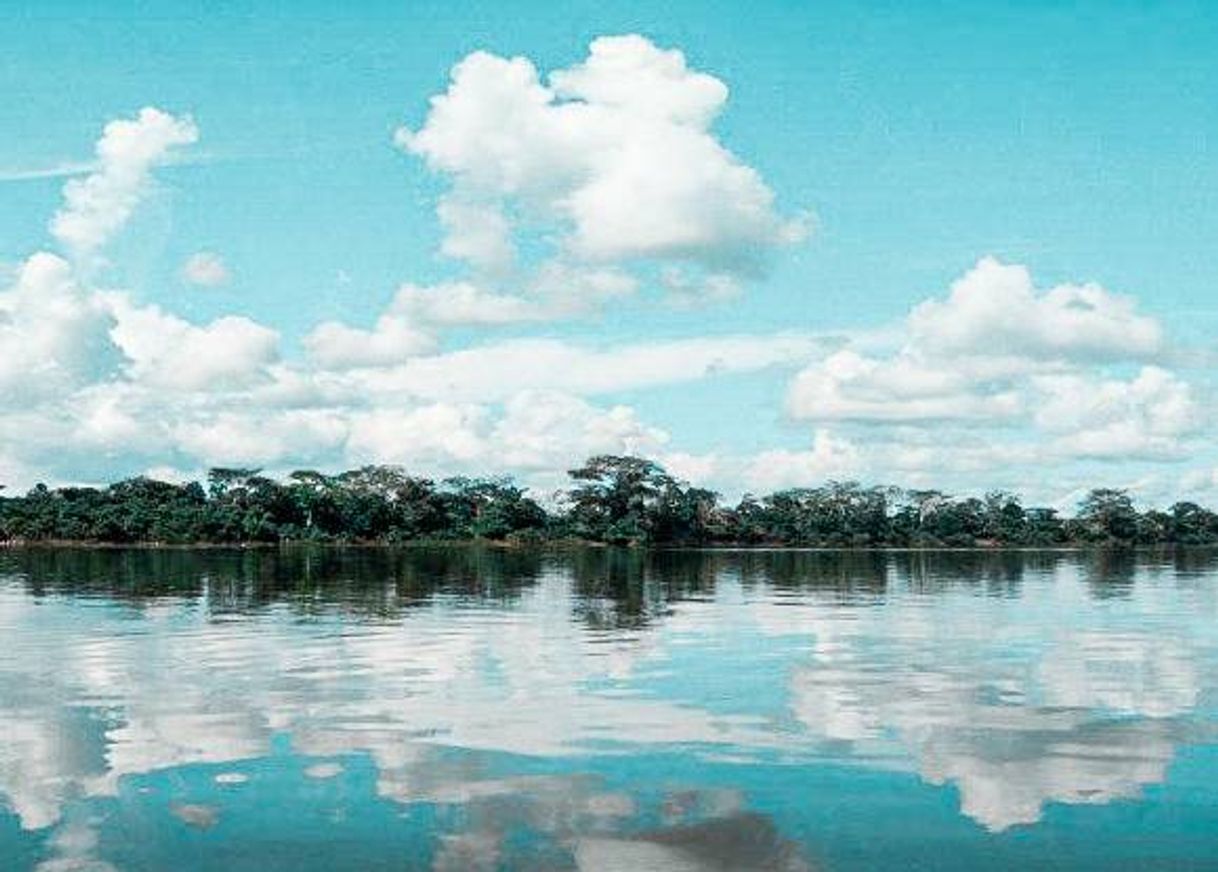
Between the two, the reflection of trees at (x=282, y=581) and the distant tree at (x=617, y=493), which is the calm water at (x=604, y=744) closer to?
the reflection of trees at (x=282, y=581)

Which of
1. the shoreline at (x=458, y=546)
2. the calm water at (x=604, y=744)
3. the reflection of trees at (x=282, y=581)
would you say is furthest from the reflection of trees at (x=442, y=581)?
the shoreline at (x=458, y=546)

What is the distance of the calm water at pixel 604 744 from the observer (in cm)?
1409

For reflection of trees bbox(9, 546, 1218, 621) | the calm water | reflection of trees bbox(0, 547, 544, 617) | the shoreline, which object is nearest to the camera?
the calm water

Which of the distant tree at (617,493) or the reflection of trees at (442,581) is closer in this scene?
the reflection of trees at (442,581)

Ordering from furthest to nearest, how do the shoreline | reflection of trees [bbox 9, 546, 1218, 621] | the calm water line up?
the shoreline → reflection of trees [bbox 9, 546, 1218, 621] → the calm water

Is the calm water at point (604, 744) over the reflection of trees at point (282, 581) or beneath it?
beneath

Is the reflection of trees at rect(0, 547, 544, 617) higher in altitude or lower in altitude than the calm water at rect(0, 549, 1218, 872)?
higher

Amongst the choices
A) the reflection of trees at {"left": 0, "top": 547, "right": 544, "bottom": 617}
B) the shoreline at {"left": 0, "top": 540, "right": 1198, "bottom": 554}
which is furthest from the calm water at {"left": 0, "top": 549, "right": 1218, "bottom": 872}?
the shoreline at {"left": 0, "top": 540, "right": 1198, "bottom": 554}

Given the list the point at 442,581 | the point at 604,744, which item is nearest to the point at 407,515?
the point at 442,581

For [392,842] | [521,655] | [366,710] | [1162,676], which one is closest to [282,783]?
[392,842]

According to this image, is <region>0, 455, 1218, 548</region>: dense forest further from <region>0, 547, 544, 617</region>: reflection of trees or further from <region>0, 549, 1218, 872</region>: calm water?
<region>0, 549, 1218, 872</region>: calm water

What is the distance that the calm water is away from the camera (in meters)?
14.1

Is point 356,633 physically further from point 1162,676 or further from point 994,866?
point 994,866

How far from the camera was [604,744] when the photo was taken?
19531 mm
